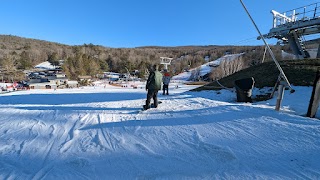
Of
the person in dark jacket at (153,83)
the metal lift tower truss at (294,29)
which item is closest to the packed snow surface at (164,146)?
the person in dark jacket at (153,83)

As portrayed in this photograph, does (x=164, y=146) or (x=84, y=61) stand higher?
(x=84, y=61)

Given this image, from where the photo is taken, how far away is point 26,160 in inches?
149

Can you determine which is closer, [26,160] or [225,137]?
[26,160]

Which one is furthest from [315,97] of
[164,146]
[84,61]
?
[84,61]

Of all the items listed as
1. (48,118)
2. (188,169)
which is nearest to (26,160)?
(188,169)

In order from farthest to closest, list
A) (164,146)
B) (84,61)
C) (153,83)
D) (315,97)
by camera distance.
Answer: (84,61), (153,83), (315,97), (164,146)

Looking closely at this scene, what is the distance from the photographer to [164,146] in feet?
14.1

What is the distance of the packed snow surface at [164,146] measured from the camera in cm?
326

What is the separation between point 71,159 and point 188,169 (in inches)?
81.6

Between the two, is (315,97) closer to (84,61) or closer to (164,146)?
(164,146)

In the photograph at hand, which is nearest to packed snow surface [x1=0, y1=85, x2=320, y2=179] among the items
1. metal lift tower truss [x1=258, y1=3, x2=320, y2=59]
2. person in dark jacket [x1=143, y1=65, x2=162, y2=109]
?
person in dark jacket [x1=143, y1=65, x2=162, y2=109]

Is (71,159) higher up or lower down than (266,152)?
lower down

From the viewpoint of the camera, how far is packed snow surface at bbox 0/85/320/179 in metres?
3.26

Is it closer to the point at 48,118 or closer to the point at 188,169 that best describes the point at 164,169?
the point at 188,169
